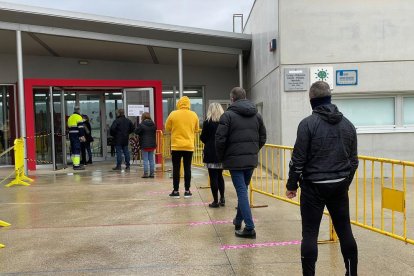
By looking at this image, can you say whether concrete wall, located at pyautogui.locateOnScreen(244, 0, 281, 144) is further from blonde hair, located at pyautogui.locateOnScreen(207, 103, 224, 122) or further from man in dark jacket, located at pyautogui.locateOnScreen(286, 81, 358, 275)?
man in dark jacket, located at pyautogui.locateOnScreen(286, 81, 358, 275)

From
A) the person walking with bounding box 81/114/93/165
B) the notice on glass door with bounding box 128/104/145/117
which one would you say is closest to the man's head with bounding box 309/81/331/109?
the notice on glass door with bounding box 128/104/145/117

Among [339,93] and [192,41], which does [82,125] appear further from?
[339,93]

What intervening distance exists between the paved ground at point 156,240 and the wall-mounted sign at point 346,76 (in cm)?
377

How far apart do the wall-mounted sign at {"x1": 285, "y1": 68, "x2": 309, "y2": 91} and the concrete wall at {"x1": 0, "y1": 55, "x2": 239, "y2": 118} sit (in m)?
7.82

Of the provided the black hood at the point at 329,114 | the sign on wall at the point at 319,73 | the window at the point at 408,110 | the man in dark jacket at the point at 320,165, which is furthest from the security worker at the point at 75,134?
the black hood at the point at 329,114

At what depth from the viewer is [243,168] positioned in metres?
5.11

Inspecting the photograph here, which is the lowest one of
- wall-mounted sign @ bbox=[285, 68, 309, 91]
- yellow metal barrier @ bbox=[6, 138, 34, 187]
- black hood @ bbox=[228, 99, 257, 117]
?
yellow metal barrier @ bbox=[6, 138, 34, 187]

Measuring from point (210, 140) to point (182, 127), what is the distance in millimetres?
949

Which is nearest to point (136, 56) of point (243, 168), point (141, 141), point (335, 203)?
point (141, 141)

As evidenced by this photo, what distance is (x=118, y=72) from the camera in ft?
53.7

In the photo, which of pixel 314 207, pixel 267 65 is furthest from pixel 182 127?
pixel 267 65

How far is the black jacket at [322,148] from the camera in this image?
3559 mm

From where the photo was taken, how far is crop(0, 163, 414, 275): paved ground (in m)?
4.37

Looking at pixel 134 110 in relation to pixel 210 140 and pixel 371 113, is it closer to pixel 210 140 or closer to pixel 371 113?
pixel 371 113
